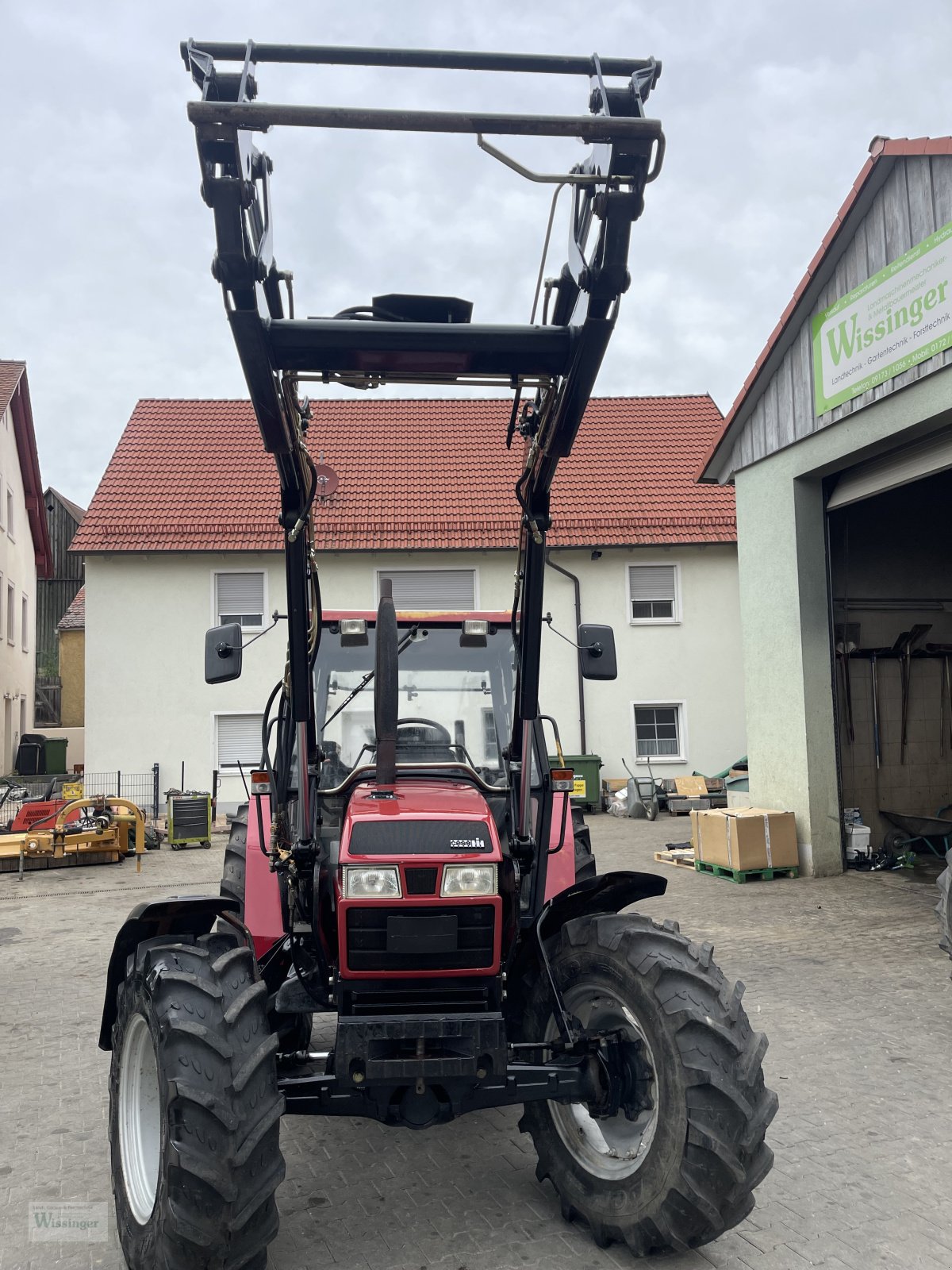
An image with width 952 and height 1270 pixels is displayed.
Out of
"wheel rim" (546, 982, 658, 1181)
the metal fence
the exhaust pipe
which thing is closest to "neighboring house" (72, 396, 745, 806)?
the metal fence

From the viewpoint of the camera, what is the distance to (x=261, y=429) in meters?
3.56

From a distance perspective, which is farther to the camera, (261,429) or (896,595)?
(896,595)

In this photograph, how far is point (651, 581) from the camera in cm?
2048

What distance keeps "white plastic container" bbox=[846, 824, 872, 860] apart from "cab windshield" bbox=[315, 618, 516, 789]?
294 inches

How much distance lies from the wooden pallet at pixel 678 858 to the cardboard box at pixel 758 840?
1.01 metres

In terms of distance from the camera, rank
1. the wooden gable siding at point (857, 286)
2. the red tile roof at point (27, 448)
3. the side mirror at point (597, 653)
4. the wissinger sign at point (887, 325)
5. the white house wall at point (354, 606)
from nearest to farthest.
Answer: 1. the side mirror at point (597, 653)
2. the wissinger sign at point (887, 325)
3. the wooden gable siding at point (857, 286)
4. the white house wall at point (354, 606)
5. the red tile roof at point (27, 448)

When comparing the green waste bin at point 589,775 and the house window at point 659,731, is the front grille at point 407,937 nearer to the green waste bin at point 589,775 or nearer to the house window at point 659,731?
the green waste bin at point 589,775

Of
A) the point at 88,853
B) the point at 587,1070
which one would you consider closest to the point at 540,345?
the point at 587,1070

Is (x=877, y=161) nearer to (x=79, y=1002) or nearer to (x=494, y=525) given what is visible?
(x=79, y=1002)

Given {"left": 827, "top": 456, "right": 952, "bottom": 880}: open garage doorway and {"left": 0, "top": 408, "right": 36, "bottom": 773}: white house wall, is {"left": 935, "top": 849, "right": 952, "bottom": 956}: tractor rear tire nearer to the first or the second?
{"left": 827, "top": 456, "right": 952, "bottom": 880}: open garage doorway

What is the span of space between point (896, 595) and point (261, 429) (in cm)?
1144

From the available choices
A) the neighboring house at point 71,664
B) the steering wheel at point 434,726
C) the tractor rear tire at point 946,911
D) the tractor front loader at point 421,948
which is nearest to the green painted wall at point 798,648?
the tractor rear tire at point 946,911

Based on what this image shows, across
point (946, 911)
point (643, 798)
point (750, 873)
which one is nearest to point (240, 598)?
point (643, 798)

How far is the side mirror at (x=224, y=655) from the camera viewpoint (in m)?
4.43
